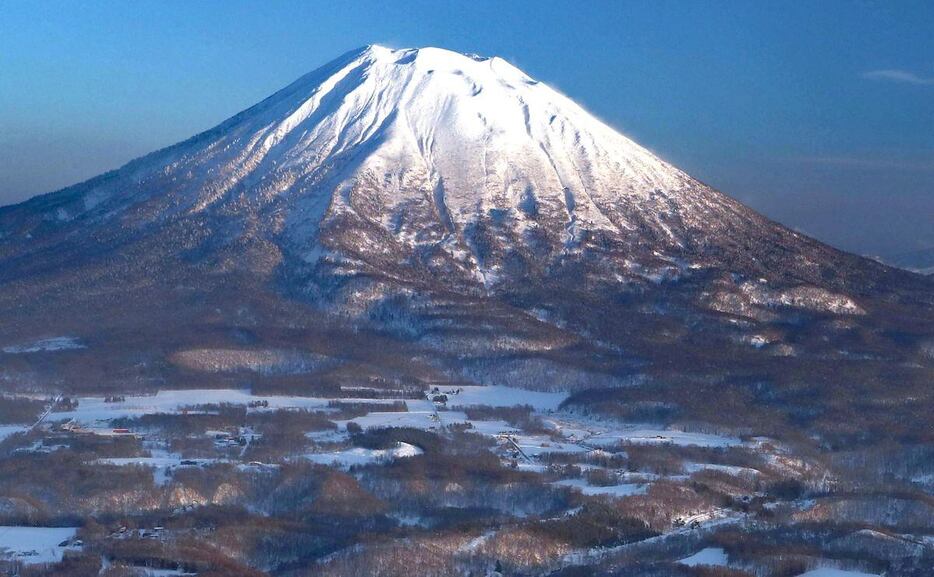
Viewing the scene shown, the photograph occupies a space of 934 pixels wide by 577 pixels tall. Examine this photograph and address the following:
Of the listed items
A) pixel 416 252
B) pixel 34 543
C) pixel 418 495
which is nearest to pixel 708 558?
pixel 418 495

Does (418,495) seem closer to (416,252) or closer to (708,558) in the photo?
(708,558)

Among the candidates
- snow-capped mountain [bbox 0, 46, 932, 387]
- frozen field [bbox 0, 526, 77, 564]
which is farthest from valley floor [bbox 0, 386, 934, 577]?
snow-capped mountain [bbox 0, 46, 932, 387]

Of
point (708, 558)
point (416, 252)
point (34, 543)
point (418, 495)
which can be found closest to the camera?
point (34, 543)

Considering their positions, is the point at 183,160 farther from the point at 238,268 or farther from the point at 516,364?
the point at 516,364

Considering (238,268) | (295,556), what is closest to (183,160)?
(238,268)

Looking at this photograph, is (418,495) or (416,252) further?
(416,252)

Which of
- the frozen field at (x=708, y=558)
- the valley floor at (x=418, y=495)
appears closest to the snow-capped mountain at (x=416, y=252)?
the valley floor at (x=418, y=495)

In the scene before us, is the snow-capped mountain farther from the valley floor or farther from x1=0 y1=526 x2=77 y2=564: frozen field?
x1=0 y1=526 x2=77 y2=564: frozen field

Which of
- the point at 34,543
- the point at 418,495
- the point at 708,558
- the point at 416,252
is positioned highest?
the point at 416,252
